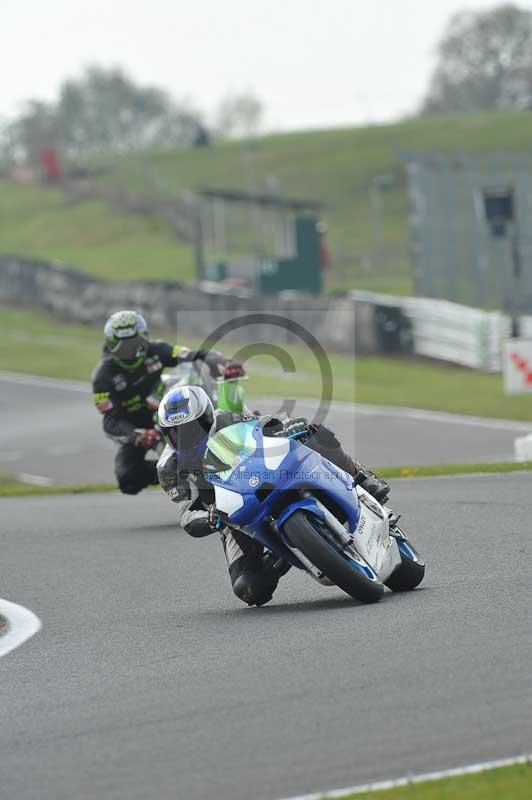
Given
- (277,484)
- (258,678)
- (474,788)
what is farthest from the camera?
(277,484)

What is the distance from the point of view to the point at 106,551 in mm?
11930

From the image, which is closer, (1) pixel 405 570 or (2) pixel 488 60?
(1) pixel 405 570

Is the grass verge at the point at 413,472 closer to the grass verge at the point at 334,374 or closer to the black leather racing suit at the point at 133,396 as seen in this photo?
the black leather racing suit at the point at 133,396

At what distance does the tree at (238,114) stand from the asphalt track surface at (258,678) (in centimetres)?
14698

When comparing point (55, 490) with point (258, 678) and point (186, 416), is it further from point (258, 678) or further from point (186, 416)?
point (258, 678)

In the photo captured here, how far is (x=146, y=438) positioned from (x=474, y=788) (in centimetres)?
937

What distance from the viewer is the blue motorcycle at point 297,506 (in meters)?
8.02

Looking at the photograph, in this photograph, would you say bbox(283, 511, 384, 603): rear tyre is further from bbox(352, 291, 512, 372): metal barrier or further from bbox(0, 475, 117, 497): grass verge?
bbox(352, 291, 512, 372): metal barrier

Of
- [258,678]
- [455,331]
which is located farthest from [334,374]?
[258,678]

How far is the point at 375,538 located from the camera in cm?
841

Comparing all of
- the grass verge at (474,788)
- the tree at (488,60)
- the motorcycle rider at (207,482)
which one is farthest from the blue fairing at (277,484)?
the tree at (488,60)

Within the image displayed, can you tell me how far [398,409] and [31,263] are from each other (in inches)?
771

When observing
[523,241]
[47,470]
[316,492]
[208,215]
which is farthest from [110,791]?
[208,215]

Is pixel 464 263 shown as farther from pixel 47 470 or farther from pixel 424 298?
pixel 47 470
